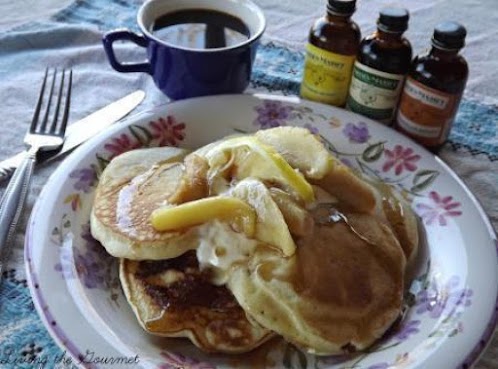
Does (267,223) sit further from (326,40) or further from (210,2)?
(210,2)

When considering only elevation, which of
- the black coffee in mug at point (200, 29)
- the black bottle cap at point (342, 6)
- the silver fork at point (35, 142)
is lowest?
the silver fork at point (35, 142)

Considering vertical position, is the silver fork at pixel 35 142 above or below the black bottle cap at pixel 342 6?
below

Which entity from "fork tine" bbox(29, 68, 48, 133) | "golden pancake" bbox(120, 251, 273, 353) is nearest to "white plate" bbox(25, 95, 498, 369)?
"golden pancake" bbox(120, 251, 273, 353)

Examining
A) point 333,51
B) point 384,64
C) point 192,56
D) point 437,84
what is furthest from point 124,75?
point 437,84

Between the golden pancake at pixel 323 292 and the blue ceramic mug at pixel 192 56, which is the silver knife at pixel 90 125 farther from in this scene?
the golden pancake at pixel 323 292

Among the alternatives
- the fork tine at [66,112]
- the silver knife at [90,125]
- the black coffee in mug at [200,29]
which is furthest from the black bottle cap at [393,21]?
the fork tine at [66,112]

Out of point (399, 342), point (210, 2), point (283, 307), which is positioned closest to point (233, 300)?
point (283, 307)

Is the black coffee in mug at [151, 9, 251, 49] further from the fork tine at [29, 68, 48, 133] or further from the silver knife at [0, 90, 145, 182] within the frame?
the fork tine at [29, 68, 48, 133]
